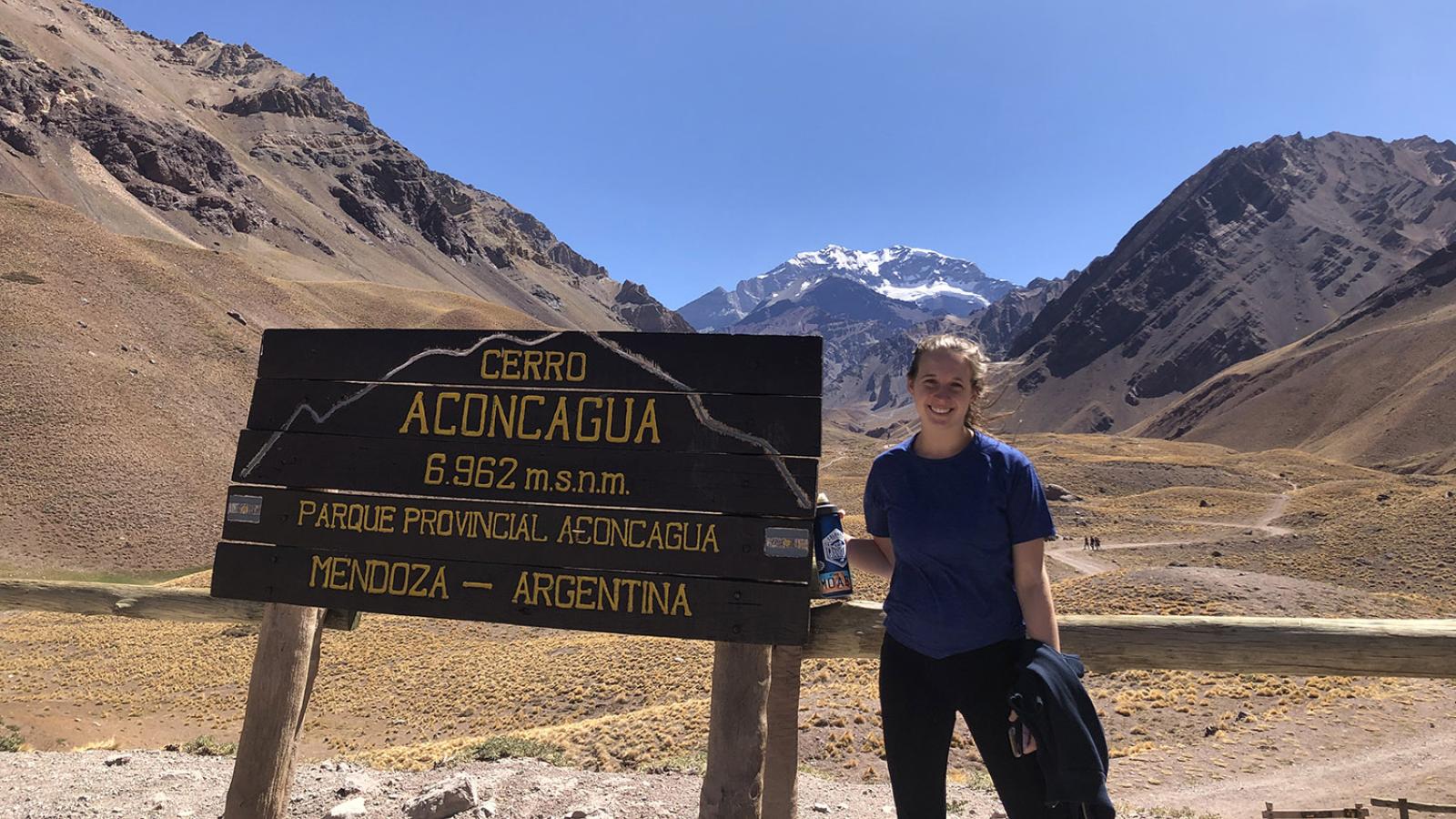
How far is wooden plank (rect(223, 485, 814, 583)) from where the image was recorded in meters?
3.62

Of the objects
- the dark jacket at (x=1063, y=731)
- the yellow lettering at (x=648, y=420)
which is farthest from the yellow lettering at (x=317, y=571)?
the dark jacket at (x=1063, y=731)

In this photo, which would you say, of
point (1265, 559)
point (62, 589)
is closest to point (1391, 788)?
point (62, 589)

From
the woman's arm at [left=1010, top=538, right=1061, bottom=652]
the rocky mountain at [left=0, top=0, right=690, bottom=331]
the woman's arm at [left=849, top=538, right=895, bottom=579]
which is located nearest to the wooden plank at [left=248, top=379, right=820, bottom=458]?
the woman's arm at [left=849, top=538, right=895, bottom=579]

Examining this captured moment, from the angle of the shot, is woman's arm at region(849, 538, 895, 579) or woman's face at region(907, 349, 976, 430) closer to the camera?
woman's face at region(907, 349, 976, 430)

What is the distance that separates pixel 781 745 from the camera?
412cm

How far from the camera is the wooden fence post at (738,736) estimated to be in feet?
12.2

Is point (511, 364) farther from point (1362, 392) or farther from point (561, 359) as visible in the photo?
point (1362, 392)

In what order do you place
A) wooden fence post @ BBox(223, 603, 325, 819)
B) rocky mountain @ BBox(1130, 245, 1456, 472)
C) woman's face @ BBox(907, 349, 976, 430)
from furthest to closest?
rocky mountain @ BBox(1130, 245, 1456, 472), wooden fence post @ BBox(223, 603, 325, 819), woman's face @ BBox(907, 349, 976, 430)

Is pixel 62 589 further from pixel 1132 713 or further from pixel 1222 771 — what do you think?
pixel 1132 713

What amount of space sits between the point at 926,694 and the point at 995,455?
1.02 meters

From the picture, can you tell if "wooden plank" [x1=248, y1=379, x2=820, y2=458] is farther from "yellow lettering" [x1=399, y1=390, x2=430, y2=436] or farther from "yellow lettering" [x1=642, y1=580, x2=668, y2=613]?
"yellow lettering" [x1=642, y1=580, x2=668, y2=613]

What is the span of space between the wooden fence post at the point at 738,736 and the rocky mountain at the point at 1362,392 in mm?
92633

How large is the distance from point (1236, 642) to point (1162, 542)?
43.7 metres

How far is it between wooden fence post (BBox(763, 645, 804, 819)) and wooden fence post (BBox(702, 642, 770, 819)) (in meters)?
0.33
